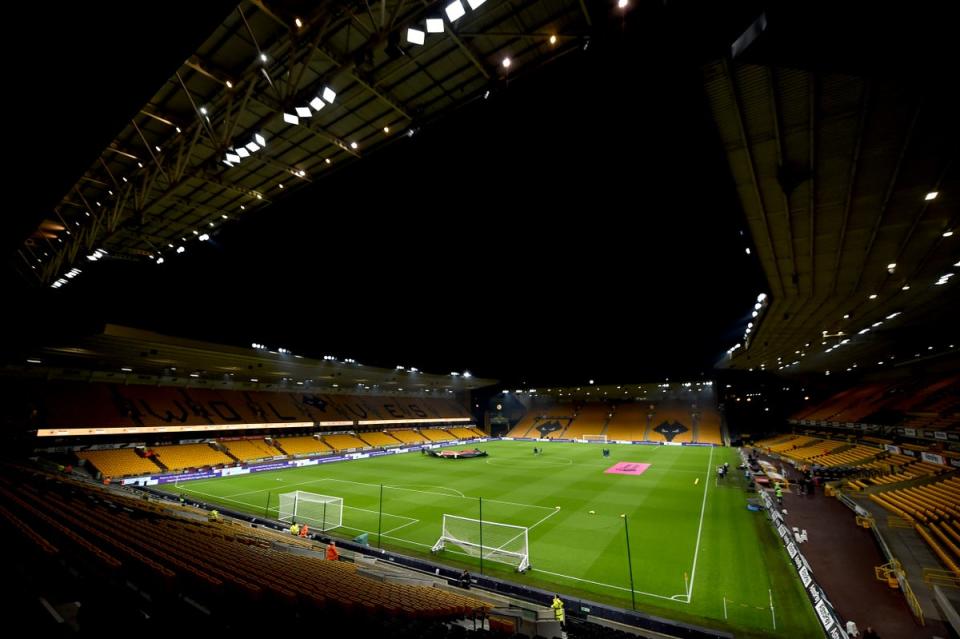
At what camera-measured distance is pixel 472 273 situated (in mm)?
19312

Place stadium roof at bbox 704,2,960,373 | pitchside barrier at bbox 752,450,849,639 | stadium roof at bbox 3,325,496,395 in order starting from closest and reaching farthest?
stadium roof at bbox 704,2,960,373
pitchside barrier at bbox 752,450,849,639
stadium roof at bbox 3,325,496,395

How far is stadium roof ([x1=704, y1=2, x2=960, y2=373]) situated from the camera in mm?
3689

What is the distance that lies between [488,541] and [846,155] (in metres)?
15.1

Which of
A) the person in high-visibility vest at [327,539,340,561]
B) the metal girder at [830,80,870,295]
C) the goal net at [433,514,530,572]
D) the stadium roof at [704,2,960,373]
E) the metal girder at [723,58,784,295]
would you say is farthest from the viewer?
the goal net at [433,514,530,572]

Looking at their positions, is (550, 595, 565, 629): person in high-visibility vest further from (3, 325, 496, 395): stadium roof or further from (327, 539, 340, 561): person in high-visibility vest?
(3, 325, 496, 395): stadium roof

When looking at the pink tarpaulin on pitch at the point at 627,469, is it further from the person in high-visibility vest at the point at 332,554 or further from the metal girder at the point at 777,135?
the person in high-visibility vest at the point at 332,554

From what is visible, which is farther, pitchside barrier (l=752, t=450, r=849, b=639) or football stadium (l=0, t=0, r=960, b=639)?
pitchside barrier (l=752, t=450, r=849, b=639)

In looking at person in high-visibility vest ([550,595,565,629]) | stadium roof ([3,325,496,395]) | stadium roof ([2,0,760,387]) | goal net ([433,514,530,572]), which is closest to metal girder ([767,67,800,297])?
stadium roof ([2,0,760,387])

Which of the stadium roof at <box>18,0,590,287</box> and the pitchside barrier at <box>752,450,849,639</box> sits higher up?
the stadium roof at <box>18,0,590,287</box>

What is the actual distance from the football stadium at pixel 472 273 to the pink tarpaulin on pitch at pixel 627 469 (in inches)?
20.7

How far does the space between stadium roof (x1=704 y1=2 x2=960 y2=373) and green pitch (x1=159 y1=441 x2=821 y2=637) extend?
31.9 feet

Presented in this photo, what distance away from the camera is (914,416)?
2588 centimetres

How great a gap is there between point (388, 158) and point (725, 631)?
1353 cm

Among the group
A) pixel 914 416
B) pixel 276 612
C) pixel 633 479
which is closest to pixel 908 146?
pixel 276 612
